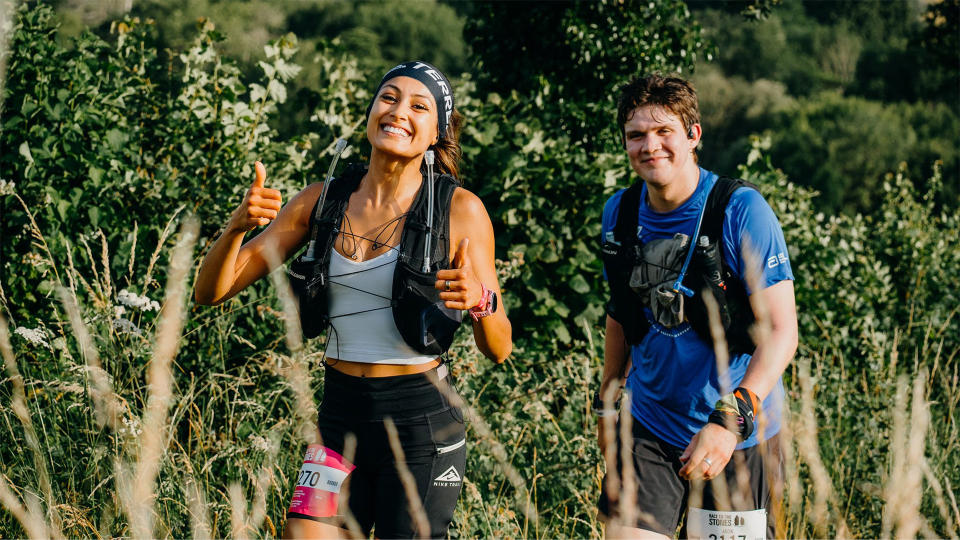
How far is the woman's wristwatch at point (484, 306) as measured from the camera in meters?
2.42

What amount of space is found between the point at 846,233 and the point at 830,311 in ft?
3.08

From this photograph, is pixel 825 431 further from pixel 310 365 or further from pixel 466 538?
pixel 310 365

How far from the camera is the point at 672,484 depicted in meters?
2.89

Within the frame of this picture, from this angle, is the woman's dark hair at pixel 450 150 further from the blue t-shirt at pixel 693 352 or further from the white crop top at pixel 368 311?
the blue t-shirt at pixel 693 352

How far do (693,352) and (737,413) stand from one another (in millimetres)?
419

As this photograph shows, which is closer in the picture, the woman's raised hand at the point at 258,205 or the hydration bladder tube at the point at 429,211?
the woman's raised hand at the point at 258,205

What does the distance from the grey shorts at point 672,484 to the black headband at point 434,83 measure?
127 centimetres

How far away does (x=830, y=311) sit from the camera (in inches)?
231

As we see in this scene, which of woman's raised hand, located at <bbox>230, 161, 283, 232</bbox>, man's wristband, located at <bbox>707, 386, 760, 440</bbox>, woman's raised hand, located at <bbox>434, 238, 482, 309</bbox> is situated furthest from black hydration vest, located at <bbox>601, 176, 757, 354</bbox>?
woman's raised hand, located at <bbox>230, 161, 283, 232</bbox>

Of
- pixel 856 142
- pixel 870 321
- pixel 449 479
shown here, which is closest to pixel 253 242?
pixel 449 479

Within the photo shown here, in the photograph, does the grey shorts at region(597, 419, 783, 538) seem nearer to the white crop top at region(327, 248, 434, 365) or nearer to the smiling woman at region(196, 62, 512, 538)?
the smiling woman at region(196, 62, 512, 538)

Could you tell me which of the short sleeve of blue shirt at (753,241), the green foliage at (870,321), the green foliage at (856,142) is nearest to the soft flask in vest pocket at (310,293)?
the short sleeve of blue shirt at (753,241)

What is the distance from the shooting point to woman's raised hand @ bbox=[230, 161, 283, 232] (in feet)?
7.83

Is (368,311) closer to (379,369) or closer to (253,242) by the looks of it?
(379,369)
